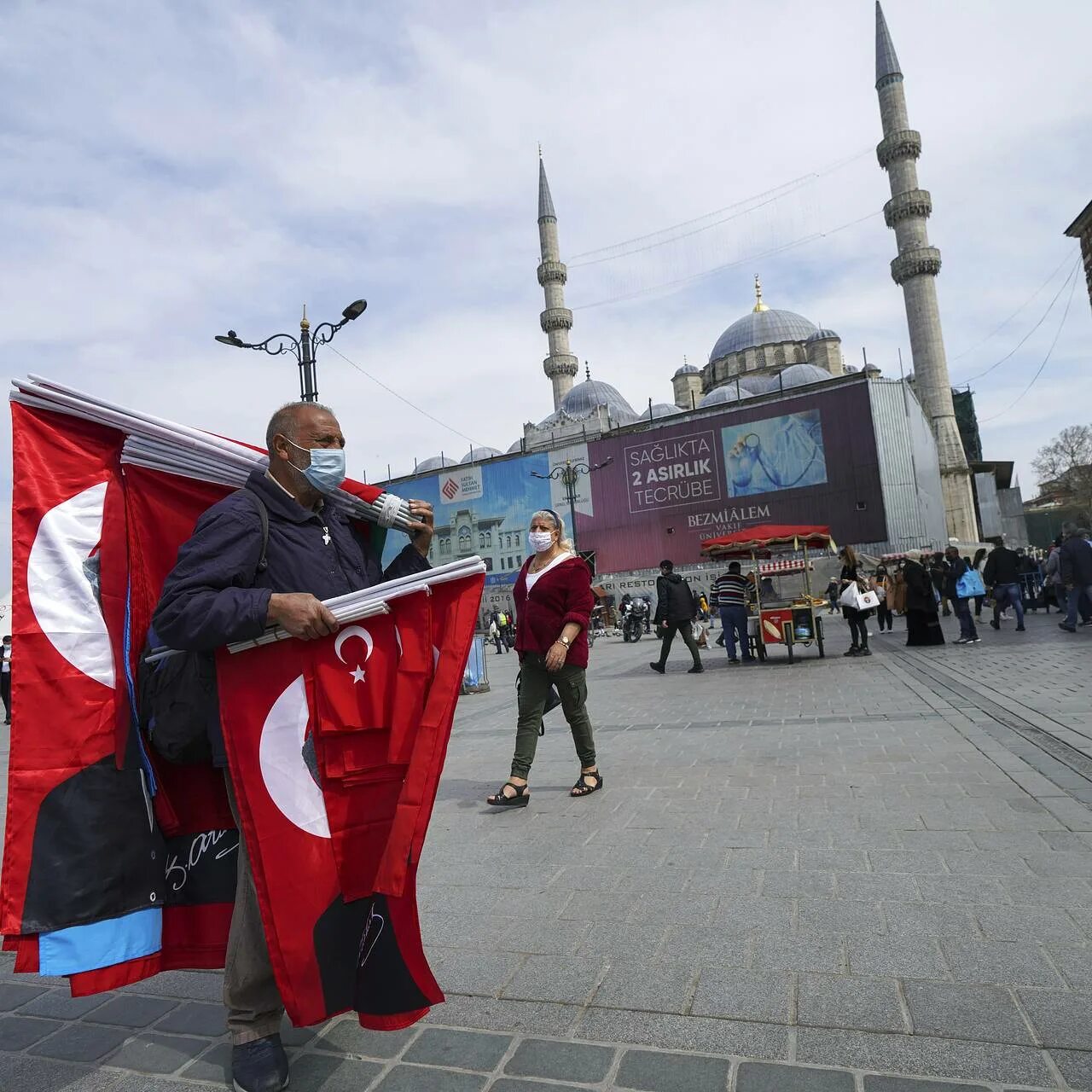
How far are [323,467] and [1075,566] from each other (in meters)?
14.4

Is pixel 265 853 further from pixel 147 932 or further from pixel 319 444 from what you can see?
pixel 319 444

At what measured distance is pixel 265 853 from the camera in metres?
2.04

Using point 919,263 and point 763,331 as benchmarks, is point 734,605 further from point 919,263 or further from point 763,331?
point 763,331

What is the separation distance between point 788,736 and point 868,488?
39.8m

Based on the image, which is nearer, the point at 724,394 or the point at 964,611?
the point at 964,611

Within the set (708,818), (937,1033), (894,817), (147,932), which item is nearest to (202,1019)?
(147,932)

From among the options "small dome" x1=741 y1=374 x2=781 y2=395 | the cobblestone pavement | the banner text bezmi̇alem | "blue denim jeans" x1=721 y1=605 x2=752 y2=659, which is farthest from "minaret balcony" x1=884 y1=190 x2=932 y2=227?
the cobblestone pavement

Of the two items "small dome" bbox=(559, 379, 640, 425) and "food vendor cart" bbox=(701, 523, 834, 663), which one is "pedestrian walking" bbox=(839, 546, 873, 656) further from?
"small dome" bbox=(559, 379, 640, 425)

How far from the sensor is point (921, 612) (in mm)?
13641

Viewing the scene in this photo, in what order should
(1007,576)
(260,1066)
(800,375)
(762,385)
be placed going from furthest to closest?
(762,385), (800,375), (1007,576), (260,1066)

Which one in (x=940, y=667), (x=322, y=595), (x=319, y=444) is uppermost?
(x=319, y=444)

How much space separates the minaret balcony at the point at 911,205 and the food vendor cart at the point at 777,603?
43504 mm

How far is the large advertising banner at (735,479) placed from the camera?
4362 centimetres

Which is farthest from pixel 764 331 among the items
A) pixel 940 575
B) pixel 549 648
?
pixel 549 648
